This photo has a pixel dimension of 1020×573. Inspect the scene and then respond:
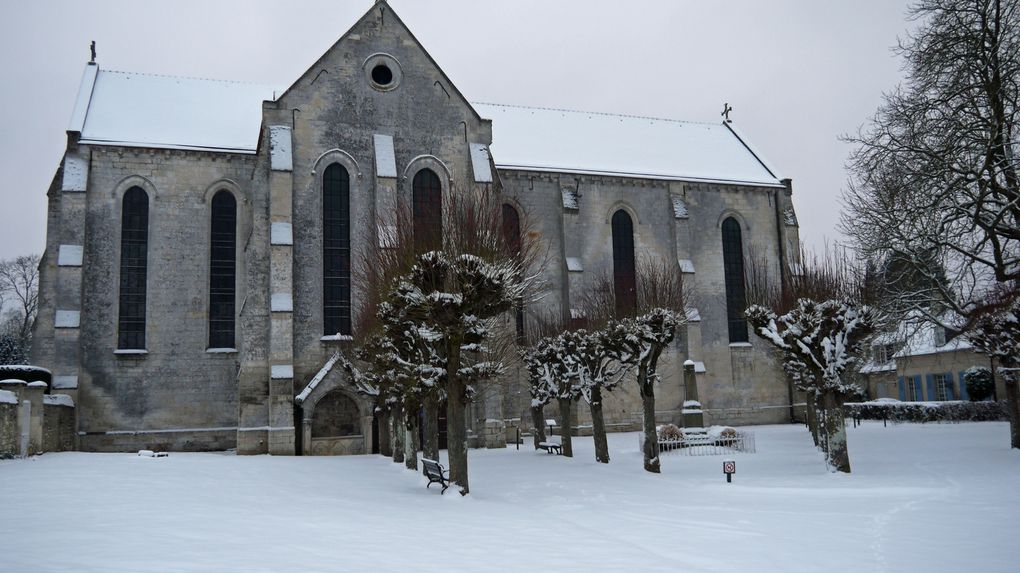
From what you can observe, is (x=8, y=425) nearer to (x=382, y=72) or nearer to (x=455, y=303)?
(x=455, y=303)

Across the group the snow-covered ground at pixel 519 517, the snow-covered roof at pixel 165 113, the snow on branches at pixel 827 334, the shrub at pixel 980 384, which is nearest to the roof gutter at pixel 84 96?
the snow-covered roof at pixel 165 113

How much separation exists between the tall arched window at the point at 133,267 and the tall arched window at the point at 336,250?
23.9 ft

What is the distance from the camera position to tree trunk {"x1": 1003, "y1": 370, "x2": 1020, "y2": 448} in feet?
71.1

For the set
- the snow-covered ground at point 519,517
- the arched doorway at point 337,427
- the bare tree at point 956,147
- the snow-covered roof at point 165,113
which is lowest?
the snow-covered ground at point 519,517

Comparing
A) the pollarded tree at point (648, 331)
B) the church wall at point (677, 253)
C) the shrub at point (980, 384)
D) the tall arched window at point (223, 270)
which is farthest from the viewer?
the shrub at point (980, 384)

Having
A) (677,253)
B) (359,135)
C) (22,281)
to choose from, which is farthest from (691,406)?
(22,281)

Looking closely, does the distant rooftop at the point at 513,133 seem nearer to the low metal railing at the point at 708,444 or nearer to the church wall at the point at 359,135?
the church wall at the point at 359,135

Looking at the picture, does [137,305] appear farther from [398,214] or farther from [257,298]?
[398,214]

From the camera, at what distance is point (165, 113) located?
32219 millimetres

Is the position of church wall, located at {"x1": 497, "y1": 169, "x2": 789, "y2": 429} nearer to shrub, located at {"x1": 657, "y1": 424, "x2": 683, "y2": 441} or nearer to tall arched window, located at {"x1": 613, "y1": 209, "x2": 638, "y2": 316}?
tall arched window, located at {"x1": 613, "y1": 209, "x2": 638, "y2": 316}

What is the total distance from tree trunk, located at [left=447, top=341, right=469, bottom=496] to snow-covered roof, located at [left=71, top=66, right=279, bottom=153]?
18.7 metres

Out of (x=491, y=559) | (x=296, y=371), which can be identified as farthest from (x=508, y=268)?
(x=296, y=371)

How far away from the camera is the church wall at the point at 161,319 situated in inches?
1111

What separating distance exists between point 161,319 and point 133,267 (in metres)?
2.40
